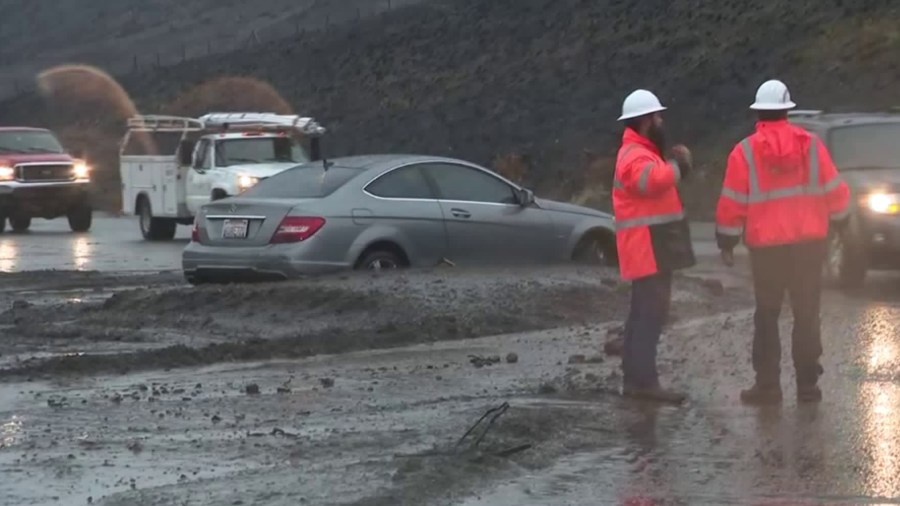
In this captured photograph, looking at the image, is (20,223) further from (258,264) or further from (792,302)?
(792,302)

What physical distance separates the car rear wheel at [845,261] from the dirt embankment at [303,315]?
1.47 meters

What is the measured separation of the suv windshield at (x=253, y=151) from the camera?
2655 centimetres

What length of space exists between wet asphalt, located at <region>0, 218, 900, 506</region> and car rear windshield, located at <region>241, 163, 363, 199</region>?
3636 millimetres

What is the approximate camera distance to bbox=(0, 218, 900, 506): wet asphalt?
303 inches

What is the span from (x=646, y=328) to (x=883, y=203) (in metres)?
7.20

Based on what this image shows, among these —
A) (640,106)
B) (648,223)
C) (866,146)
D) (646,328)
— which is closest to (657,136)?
(640,106)

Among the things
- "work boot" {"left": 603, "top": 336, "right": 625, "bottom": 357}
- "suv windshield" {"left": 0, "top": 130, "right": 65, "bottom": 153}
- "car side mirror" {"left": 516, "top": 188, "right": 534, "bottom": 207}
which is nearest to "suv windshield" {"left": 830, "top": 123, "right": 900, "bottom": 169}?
"car side mirror" {"left": 516, "top": 188, "right": 534, "bottom": 207}

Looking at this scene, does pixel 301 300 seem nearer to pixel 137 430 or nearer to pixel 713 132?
pixel 137 430

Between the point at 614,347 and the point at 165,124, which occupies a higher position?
the point at 165,124

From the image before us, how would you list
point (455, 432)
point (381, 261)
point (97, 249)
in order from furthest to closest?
point (97, 249) < point (381, 261) < point (455, 432)

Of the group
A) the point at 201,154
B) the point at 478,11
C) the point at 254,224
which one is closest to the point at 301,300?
the point at 254,224

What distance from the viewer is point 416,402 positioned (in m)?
10.1

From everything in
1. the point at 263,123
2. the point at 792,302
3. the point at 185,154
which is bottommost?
the point at 792,302

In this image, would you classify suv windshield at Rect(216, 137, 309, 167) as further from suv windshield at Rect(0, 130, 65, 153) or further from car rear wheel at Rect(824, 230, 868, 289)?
car rear wheel at Rect(824, 230, 868, 289)
